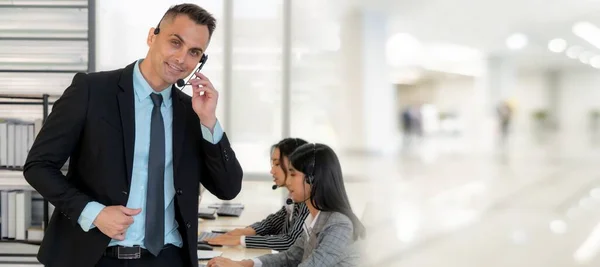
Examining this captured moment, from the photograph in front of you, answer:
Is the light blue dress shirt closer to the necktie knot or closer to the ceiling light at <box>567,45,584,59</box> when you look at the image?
the necktie knot

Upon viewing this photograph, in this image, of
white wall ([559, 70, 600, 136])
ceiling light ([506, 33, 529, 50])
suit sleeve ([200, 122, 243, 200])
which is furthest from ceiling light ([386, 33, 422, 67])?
suit sleeve ([200, 122, 243, 200])

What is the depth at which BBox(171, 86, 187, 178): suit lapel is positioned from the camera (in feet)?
3.75

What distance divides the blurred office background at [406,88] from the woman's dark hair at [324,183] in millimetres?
684

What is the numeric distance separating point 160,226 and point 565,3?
31.7 feet

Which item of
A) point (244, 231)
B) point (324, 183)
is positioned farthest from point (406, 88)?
point (324, 183)

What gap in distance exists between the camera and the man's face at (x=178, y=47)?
1.12m

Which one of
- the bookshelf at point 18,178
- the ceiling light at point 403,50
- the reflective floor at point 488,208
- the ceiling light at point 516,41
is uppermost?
the ceiling light at point 516,41

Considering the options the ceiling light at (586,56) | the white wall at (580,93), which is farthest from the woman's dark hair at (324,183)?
the ceiling light at (586,56)

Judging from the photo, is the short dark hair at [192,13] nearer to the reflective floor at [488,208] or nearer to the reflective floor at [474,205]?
the reflective floor at [474,205]

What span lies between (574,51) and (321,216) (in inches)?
384

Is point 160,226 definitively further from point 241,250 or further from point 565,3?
point 565,3

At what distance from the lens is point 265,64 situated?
208 inches

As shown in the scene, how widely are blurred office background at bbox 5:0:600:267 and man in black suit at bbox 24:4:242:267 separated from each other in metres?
1.36

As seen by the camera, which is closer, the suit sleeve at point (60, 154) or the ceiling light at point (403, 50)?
the suit sleeve at point (60, 154)
